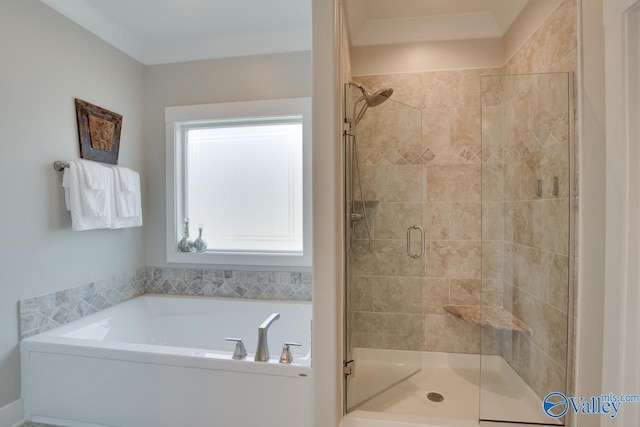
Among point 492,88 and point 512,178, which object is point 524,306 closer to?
point 512,178

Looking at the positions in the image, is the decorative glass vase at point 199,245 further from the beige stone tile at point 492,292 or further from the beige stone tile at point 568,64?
the beige stone tile at point 568,64

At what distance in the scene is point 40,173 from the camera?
1727mm

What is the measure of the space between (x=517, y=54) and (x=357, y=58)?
1.07 meters

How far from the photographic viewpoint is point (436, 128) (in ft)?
6.56

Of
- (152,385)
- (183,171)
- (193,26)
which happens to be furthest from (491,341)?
(193,26)

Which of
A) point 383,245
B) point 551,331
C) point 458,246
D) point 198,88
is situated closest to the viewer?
point 551,331

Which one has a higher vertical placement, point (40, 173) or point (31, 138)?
point (31, 138)

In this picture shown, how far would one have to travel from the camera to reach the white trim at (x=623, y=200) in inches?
36.4

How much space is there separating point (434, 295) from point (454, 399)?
25.5 inches

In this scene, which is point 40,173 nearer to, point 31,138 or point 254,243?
point 31,138

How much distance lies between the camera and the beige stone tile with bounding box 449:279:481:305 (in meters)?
1.98

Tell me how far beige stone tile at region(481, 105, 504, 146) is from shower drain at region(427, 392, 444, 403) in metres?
1.66

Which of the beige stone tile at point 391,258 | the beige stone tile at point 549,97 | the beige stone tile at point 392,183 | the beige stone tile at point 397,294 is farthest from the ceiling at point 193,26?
the beige stone tile at point 397,294

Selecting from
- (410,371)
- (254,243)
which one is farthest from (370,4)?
(410,371)
